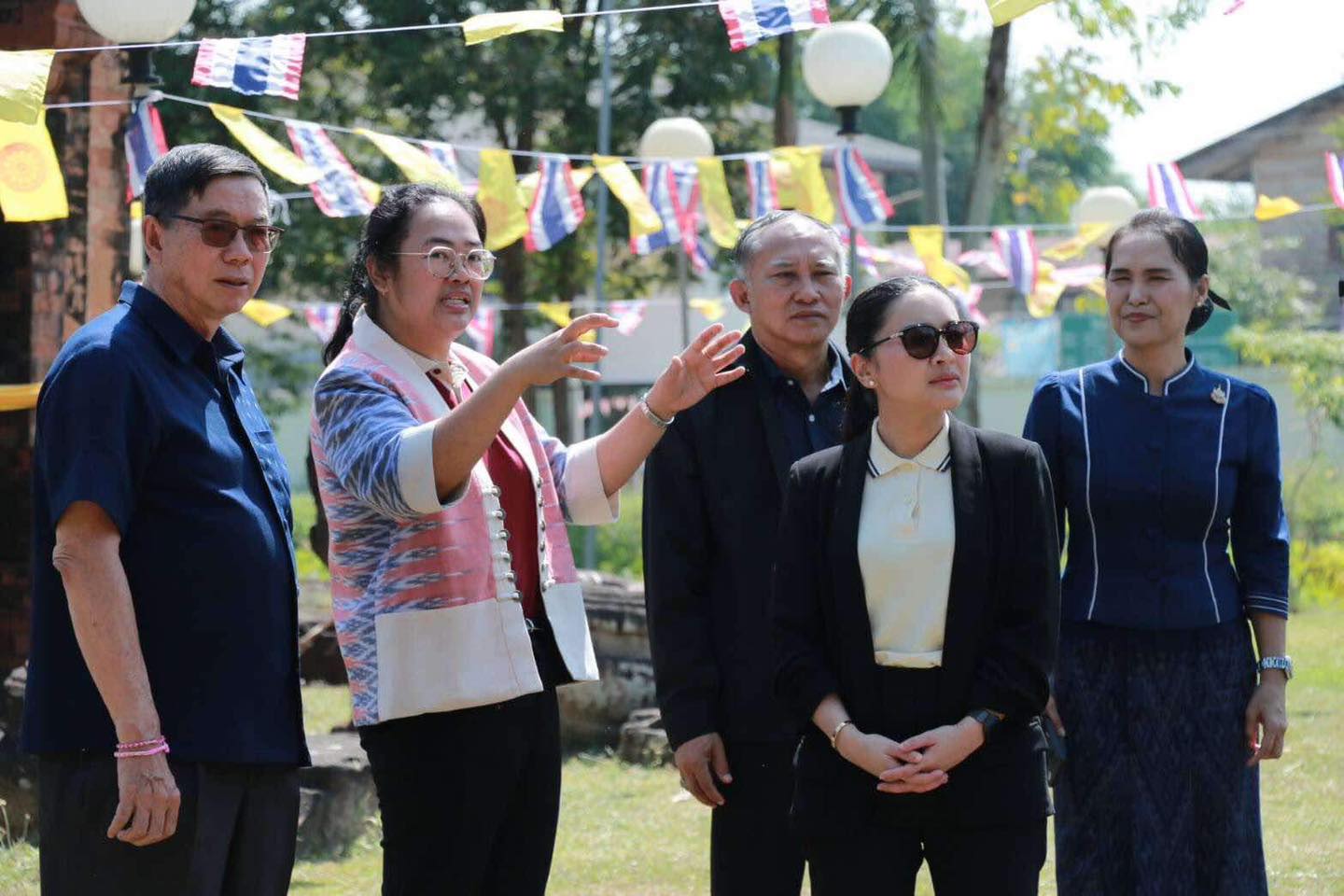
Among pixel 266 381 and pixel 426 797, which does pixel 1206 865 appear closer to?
pixel 426 797

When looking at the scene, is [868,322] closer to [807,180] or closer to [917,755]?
[917,755]

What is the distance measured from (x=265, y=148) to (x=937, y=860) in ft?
17.4

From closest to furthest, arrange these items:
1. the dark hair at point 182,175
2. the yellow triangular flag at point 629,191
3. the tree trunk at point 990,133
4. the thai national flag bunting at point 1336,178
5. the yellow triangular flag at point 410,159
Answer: the dark hair at point 182,175, the yellow triangular flag at point 410,159, the thai national flag bunting at point 1336,178, the yellow triangular flag at point 629,191, the tree trunk at point 990,133

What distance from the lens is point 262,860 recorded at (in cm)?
298

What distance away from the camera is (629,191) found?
30.8 feet

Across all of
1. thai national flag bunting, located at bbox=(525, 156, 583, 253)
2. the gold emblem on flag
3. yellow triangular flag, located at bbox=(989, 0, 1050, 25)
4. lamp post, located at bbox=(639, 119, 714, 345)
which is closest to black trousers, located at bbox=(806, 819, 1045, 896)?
yellow triangular flag, located at bbox=(989, 0, 1050, 25)

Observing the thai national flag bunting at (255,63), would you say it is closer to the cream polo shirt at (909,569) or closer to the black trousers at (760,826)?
the black trousers at (760,826)

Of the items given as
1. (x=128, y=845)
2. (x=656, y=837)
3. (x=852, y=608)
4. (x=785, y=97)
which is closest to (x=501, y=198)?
(x=656, y=837)

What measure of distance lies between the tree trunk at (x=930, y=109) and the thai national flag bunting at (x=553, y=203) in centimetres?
831

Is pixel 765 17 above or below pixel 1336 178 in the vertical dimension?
above

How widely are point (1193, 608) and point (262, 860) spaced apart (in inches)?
83.4

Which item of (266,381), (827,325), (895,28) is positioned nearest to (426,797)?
(827,325)

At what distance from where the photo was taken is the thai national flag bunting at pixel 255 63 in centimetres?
653

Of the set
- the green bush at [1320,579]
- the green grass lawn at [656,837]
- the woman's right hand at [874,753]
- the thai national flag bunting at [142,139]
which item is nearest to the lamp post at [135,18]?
the thai national flag bunting at [142,139]
